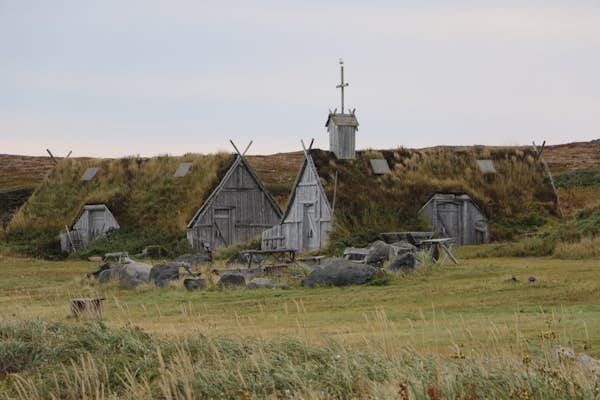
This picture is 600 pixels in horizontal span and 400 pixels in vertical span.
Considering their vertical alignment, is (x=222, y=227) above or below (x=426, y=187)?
below

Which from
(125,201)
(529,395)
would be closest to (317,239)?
(125,201)

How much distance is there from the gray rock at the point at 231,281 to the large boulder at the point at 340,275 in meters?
1.82

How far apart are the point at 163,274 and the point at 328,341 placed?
17885 millimetres

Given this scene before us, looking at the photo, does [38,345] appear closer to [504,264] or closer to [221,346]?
[221,346]

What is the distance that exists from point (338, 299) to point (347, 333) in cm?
767

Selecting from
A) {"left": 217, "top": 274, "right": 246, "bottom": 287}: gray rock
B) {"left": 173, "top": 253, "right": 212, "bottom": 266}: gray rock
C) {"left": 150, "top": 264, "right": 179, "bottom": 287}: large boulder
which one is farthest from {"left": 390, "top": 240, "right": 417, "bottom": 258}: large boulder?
{"left": 173, "top": 253, "right": 212, "bottom": 266}: gray rock

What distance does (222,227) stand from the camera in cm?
5569

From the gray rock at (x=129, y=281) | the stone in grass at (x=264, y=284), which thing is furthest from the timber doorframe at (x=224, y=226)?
the stone in grass at (x=264, y=284)

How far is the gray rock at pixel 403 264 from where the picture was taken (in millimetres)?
31641

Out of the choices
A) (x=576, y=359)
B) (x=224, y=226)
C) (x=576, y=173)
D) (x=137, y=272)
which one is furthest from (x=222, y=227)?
(x=576, y=359)

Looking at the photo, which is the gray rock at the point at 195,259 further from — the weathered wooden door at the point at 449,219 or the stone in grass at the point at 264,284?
the weathered wooden door at the point at 449,219

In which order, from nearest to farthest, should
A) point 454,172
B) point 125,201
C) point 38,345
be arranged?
point 38,345 → point 454,172 → point 125,201

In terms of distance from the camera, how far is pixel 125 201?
58.7 meters

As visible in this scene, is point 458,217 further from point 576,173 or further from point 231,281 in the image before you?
point 576,173
